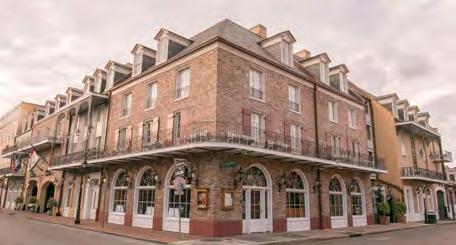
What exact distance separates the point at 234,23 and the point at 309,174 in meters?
10.7

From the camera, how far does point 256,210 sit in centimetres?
1581

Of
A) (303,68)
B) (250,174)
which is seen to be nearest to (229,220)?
(250,174)

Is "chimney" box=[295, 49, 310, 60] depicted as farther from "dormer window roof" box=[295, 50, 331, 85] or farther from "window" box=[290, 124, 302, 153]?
"window" box=[290, 124, 302, 153]

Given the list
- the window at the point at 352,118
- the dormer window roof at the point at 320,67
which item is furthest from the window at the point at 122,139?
the window at the point at 352,118

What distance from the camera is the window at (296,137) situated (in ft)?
60.5

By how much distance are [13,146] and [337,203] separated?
116 feet

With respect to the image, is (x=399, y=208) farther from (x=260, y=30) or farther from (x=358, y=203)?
(x=260, y=30)

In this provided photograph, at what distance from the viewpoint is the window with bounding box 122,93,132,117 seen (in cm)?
2114

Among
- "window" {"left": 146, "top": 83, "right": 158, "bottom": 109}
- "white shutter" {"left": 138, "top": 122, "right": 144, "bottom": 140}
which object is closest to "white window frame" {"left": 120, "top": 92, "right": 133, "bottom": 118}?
"window" {"left": 146, "top": 83, "right": 158, "bottom": 109}

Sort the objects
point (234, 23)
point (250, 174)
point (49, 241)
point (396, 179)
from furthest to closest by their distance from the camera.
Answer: point (396, 179), point (234, 23), point (250, 174), point (49, 241)

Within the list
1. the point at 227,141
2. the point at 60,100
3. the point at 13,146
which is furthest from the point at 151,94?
the point at 13,146

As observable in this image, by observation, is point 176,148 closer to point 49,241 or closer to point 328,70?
point 49,241

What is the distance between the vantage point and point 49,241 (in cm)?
1177

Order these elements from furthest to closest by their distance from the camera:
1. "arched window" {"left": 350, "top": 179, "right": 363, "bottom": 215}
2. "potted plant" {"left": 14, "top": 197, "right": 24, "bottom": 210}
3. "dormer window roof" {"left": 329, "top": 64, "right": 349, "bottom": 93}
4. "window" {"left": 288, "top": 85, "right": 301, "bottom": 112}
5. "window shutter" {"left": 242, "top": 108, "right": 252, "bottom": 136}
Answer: "potted plant" {"left": 14, "top": 197, "right": 24, "bottom": 210}
"dormer window roof" {"left": 329, "top": 64, "right": 349, "bottom": 93}
"arched window" {"left": 350, "top": 179, "right": 363, "bottom": 215}
"window" {"left": 288, "top": 85, "right": 301, "bottom": 112}
"window shutter" {"left": 242, "top": 108, "right": 252, "bottom": 136}
